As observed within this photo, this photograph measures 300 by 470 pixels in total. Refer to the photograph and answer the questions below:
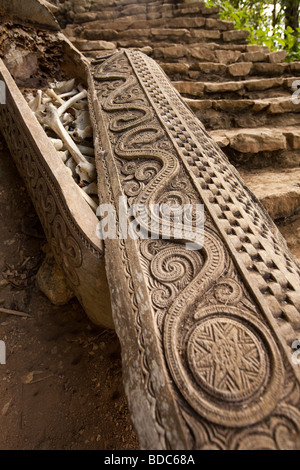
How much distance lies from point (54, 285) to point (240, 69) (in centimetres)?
306

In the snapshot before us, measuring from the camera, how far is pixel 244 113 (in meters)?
2.44

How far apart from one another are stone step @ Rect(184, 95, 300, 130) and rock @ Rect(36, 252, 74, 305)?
177cm

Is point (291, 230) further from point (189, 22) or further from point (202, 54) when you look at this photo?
point (189, 22)

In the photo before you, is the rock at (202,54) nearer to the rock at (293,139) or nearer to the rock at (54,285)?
the rock at (293,139)

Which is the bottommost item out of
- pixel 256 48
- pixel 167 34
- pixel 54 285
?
pixel 54 285

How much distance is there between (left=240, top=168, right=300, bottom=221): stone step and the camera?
67.3 inches

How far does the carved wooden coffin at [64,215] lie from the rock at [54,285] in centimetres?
11

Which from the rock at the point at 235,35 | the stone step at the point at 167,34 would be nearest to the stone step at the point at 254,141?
the stone step at the point at 167,34

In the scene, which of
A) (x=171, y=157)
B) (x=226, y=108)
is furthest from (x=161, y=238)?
(x=226, y=108)

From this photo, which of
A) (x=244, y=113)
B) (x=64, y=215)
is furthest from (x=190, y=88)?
(x=64, y=215)

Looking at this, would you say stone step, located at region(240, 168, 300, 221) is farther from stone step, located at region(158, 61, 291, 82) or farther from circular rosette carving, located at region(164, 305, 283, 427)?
stone step, located at region(158, 61, 291, 82)

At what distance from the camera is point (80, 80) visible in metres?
2.46

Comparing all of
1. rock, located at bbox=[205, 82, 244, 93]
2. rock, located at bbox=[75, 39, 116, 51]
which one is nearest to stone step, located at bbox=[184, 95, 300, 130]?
rock, located at bbox=[205, 82, 244, 93]
